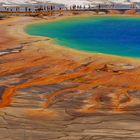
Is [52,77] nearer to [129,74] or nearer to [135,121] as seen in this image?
[129,74]

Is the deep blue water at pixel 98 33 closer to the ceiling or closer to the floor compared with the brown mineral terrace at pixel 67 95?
closer to the ceiling

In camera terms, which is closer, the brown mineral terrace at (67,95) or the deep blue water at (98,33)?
the brown mineral terrace at (67,95)

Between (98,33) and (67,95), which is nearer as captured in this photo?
(67,95)

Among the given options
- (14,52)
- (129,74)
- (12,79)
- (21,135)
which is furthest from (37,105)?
(14,52)

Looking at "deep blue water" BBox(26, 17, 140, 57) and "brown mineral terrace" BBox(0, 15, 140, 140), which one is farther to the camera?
"deep blue water" BBox(26, 17, 140, 57)

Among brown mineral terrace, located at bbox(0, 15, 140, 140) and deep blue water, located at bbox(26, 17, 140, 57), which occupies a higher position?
deep blue water, located at bbox(26, 17, 140, 57)
